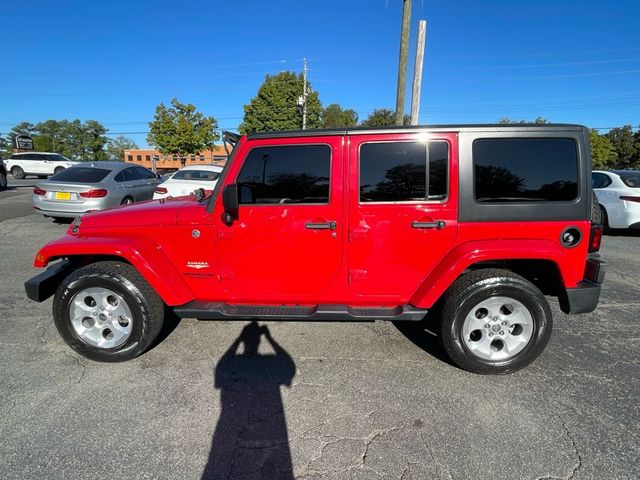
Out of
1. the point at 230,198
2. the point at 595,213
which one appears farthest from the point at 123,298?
the point at 595,213

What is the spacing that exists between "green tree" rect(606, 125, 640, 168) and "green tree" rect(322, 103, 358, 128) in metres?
42.6

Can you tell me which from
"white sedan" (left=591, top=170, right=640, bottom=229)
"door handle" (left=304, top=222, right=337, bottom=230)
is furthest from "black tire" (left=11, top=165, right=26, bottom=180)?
"white sedan" (left=591, top=170, right=640, bottom=229)

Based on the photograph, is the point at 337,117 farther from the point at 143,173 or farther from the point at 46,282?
the point at 46,282

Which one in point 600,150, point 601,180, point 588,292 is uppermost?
point 600,150

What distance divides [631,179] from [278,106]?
3467 centimetres

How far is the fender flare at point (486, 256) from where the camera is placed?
2668mm

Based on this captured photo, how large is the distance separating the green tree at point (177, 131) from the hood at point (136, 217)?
38.3 m

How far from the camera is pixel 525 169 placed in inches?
107

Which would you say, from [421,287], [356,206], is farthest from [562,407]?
[356,206]

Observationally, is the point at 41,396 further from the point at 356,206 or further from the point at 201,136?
the point at 201,136

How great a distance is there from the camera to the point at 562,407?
2426 mm

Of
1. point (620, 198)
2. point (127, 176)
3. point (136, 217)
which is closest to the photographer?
point (136, 217)

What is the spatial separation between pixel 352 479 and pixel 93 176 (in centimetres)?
871

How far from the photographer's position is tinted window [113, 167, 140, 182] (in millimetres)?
8459
